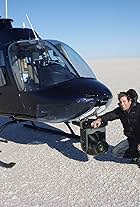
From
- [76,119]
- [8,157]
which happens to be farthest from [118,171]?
[8,157]

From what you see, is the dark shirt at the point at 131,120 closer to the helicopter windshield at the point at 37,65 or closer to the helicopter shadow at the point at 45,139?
the helicopter windshield at the point at 37,65

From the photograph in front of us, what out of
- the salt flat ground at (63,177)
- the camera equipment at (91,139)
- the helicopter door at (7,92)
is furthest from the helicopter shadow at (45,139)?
the helicopter door at (7,92)

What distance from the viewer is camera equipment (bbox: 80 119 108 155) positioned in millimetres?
5527

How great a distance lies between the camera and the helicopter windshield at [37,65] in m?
5.89

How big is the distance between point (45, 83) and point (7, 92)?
2.74ft

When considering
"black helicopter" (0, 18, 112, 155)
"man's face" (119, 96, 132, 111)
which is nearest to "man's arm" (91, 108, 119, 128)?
"black helicopter" (0, 18, 112, 155)

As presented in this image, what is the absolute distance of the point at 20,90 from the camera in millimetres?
6078

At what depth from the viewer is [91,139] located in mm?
5566

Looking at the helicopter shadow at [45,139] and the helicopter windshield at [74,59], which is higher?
the helicopter windshield at [74,59]

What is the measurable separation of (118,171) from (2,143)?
3.17 metres

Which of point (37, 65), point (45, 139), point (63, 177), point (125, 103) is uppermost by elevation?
point (37, 65)

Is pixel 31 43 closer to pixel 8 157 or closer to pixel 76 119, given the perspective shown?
pixel 76 119

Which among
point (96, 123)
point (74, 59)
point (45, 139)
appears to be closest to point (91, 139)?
point (96, 123)

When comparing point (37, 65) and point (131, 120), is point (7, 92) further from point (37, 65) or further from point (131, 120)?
point (131, 120)
